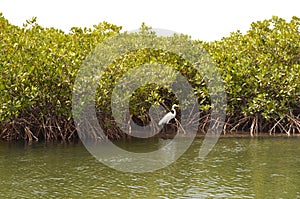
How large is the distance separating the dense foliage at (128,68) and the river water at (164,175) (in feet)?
5.67

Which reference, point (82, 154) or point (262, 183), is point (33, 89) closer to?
point (82, 154)

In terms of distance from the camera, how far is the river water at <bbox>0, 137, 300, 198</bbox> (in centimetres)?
873

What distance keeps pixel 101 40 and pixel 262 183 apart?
8539 mm

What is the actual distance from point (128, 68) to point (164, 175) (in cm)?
622

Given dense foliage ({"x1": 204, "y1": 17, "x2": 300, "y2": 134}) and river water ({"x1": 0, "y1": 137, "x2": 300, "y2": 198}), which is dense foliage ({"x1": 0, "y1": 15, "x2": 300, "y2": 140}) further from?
river water ({"x1": 0, "y1": 137, "x2": 300, "y2": 198})

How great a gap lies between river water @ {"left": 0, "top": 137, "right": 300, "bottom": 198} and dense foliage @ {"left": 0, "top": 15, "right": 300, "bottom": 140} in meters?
1.73

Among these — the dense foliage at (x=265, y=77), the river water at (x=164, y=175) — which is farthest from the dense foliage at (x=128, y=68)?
the river water at (x=164, y=175)

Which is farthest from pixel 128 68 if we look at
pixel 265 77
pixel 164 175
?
pixel 164 175

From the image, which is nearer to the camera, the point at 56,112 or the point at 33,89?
the point at 33,89

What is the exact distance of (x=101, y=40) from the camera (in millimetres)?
16562

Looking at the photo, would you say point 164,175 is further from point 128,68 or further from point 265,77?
point 265,77

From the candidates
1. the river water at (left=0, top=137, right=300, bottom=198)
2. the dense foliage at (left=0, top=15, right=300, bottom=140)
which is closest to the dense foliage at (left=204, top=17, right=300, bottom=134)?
the dense foliage at (left=0, top=15, right=300, bottom=140)

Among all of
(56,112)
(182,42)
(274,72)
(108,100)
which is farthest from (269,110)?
(56,112)

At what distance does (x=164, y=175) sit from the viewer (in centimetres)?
1023
